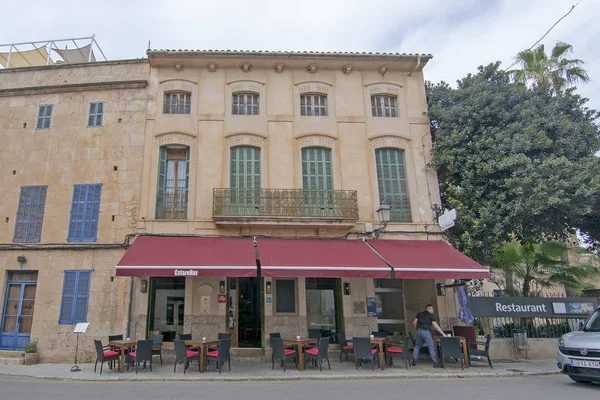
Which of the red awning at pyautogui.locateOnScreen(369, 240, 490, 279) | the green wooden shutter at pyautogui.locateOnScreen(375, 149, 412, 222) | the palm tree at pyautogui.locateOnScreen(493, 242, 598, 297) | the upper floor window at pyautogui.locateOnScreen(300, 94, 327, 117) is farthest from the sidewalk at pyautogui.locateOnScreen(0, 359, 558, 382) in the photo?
the upper floor window at pyautogui.locateOnScreen(300, 94, 327, 117)

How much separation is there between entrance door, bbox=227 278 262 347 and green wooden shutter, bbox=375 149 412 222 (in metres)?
5.03

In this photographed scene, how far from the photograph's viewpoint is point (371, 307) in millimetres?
12070

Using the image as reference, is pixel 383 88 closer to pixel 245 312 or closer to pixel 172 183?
pixel 172 183

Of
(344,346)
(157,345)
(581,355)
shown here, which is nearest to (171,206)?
(157,345)

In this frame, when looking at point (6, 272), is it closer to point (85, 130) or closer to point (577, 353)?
point (85, 130)

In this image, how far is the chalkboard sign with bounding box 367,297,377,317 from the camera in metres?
12.0

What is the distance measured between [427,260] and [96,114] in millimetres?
11826

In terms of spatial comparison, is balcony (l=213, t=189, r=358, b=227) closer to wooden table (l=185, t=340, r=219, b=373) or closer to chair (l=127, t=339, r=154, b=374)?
wooden table (l=185, t=340, r=219, b=373)

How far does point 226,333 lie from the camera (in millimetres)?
11320

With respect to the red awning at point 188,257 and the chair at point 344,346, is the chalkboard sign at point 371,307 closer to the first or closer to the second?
the chair at point 344,346

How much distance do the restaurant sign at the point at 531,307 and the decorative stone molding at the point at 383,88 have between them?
7514mm

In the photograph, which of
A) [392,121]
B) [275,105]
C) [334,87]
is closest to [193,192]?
[275,105]

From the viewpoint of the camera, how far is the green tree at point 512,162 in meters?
11.4

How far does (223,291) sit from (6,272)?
688cm
